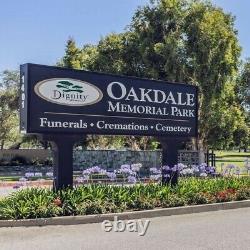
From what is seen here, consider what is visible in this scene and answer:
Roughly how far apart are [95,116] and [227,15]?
21.2 metres

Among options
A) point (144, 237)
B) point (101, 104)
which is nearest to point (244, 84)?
point (101, 104)

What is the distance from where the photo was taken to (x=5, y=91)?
145 feet

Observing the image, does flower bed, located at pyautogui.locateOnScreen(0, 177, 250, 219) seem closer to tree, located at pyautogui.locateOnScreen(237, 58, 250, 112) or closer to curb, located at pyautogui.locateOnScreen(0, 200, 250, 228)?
curb, located at pyautogui.locateOnScreen(0, 200, 250, 228)

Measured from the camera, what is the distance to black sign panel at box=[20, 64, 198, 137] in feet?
38.4

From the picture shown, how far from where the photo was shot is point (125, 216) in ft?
36.7

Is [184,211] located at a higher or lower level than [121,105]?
lower

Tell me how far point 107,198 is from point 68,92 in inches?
106

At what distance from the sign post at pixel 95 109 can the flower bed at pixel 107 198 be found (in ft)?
2.67

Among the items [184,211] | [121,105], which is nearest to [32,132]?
[121,105]

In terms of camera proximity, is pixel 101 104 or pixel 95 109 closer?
pixel 95 109

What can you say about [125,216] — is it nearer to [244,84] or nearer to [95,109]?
[95,109]

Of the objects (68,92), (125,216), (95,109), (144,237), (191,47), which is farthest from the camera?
(191,47)

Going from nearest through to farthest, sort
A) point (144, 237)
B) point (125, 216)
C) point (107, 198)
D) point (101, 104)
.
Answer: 1. point (144, 237)
2. point (125, 216)
3. point (107, 198)
4. point (101, 104)

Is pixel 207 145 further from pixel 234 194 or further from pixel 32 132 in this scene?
pixel 32 132
